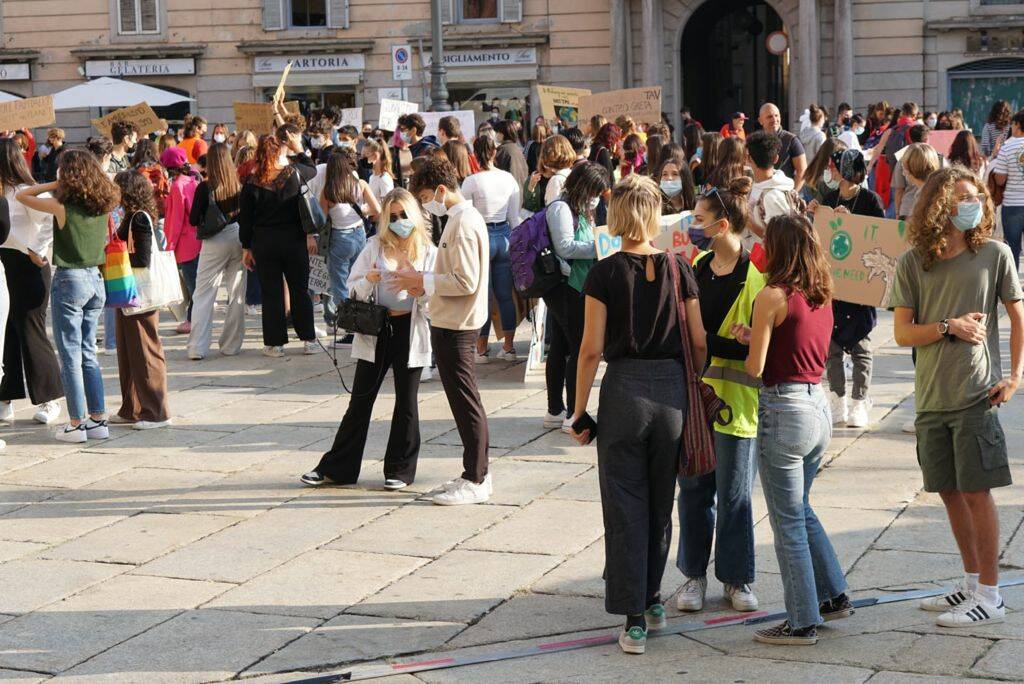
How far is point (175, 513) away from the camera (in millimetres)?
7445

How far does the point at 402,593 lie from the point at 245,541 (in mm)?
1150

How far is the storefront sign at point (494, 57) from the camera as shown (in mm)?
32125

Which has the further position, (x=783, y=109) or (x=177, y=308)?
(x=783, y=109)

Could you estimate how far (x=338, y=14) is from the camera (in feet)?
108

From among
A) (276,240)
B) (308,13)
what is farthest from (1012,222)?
(308,13)

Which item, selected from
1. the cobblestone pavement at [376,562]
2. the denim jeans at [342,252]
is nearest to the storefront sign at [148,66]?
the denim jeans at [342,252]

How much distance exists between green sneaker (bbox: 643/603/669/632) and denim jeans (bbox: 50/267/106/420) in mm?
4785

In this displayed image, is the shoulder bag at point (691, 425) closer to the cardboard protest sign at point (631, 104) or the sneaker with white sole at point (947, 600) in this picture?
the sneaker with white sole at point (947, 600)

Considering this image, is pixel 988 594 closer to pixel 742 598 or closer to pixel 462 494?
pixel 742 598

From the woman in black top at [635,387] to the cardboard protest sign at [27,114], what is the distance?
1156 cm

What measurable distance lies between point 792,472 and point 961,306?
0.89 m

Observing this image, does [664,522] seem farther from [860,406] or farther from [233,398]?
[233,398]

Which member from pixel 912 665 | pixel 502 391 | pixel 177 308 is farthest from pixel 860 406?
pixel 177 308

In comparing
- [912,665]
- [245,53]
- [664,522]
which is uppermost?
[245,53]
